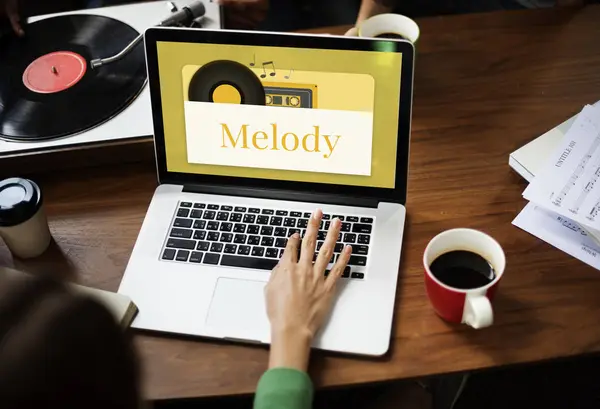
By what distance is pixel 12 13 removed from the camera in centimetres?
137

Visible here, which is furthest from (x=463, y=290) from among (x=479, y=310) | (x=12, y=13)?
(x=12, y=13)

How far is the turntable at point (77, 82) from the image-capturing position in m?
1.19

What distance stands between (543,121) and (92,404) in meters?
0.85

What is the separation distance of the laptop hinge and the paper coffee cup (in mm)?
212

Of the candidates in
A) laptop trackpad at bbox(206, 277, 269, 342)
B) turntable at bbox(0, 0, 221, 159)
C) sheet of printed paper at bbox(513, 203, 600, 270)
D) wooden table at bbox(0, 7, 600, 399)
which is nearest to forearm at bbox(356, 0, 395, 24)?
wooden table at bbox(0, 7, 600, 399)

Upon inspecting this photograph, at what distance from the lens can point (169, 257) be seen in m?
1.07

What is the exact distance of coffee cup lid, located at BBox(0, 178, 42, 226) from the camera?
102cm

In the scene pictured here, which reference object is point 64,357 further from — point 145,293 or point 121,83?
point 121,83

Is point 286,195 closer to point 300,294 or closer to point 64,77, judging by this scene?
point 300,294

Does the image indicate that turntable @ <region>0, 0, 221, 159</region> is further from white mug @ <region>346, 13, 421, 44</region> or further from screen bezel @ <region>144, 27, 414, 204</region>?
white mug @ <region>346, 13, 421, 44</region>

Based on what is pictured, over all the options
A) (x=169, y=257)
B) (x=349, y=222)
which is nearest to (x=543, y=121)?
(x=349, y=222)

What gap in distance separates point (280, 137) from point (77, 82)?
0.39 meters

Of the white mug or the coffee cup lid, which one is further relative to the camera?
the white mug

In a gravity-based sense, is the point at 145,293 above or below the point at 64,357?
below
